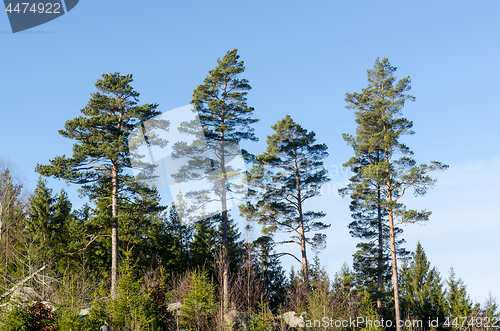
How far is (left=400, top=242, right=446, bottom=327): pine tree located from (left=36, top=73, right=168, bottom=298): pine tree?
21.6 metres

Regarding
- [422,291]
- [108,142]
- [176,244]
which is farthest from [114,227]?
[422,291]

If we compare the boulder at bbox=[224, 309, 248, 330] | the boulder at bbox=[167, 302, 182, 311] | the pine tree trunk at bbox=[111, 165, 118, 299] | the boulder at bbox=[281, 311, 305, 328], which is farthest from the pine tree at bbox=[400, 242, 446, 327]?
the pine tree trunk at bbox=[111, 165, 118, 299]

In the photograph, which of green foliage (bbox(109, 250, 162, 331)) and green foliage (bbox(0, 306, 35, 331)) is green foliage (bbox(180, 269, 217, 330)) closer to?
green foliage (bbox(109, 250, 162, 331))

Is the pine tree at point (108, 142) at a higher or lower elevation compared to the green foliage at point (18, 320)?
higher

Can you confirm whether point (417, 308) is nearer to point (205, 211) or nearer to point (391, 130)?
point (391, 130)

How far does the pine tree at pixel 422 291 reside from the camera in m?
32.3

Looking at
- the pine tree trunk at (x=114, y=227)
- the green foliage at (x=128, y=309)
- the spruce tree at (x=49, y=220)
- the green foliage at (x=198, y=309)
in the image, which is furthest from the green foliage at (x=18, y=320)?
the spruce tree at (x=49, y=220)

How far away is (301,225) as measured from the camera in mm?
28062

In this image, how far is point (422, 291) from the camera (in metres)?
33.2

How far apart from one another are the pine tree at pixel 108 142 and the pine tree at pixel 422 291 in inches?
852

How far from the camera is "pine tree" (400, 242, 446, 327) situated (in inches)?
1271

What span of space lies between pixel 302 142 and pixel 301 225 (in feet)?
17.8

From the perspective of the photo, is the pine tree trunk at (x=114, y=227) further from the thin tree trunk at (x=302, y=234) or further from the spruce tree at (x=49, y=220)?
the thin tree trunk at (x=302, y=234)

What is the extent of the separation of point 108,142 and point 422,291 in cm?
2504
